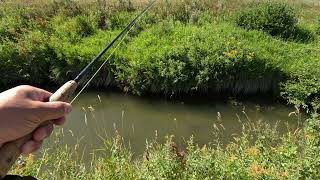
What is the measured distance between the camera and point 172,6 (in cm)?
1947

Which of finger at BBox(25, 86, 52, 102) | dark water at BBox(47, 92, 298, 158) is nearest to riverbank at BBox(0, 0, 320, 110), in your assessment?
dark water at BBox(47, 92, 298, 158)

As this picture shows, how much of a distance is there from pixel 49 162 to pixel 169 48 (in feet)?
28.2

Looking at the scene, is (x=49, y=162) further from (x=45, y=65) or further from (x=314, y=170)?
(x=45, y=65)

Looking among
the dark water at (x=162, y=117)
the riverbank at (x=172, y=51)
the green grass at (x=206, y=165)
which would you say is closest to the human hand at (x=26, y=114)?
the green grass at (x=206, y=165)

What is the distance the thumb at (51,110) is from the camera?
7.86 feet

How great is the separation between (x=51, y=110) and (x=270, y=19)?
1626 cm

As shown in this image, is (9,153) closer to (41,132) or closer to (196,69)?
(41,132)

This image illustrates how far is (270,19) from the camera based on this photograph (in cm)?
1780

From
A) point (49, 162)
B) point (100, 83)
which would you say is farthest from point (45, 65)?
point (49, 162)

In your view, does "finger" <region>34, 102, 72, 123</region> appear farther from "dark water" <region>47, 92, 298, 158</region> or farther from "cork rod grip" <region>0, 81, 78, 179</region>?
"dark water" <region>47, 92, 298, 158</region>

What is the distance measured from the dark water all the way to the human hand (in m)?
9.73

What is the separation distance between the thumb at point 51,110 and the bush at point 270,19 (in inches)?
623

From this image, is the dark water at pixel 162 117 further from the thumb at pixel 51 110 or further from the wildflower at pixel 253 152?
the thumb at pixel 51 110

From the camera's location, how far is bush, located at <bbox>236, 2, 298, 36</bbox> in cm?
1775
